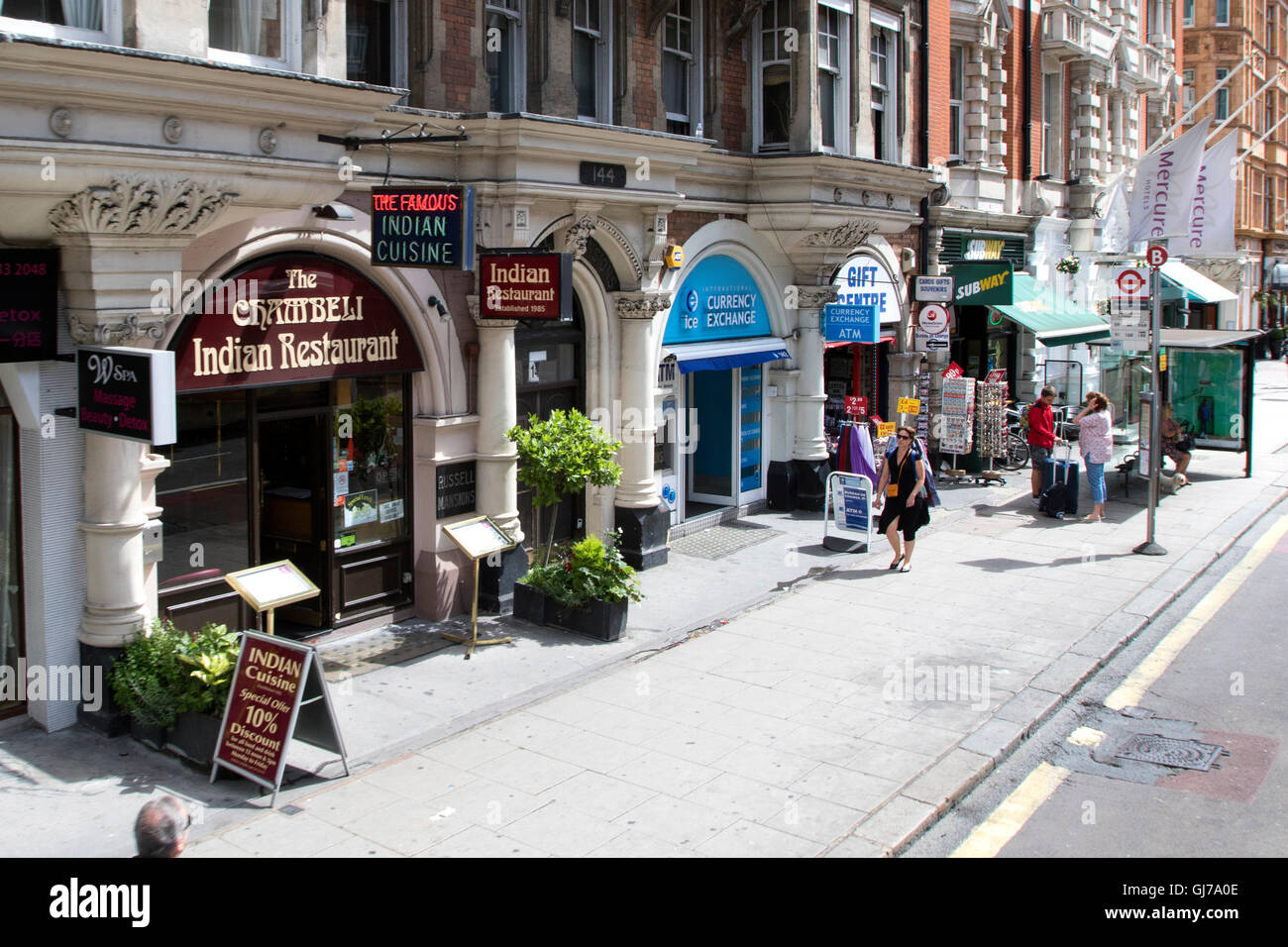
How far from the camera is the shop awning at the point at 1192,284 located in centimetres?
3019

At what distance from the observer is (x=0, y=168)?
25.0 feet

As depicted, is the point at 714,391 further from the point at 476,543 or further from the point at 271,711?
the point at 271,711

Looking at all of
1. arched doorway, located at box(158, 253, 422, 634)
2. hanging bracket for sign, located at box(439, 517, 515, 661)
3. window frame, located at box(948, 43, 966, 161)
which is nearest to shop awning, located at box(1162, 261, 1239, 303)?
window frame, located at box(948, 43, 966, 161)

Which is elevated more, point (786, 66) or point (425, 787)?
point (786, 66)

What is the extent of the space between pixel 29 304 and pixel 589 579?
5.48 meters

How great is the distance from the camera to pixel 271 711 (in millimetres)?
8094

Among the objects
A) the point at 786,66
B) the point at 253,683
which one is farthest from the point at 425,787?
the point at 786,66

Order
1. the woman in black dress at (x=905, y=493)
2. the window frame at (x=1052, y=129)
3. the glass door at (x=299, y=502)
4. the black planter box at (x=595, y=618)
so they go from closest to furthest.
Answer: the glass door at (x=299, y=502), the black planter box at (x=595, y=618), the woman in black dress at (x=905, y=493), the window frame at (x=1052, y=129)

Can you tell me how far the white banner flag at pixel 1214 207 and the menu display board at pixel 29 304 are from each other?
48.6 ft

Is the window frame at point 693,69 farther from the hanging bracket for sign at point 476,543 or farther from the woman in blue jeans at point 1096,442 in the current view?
the woman in blue jeans at point 1096,442

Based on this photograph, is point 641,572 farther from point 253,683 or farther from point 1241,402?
point 1241,402

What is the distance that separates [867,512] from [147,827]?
11.2m

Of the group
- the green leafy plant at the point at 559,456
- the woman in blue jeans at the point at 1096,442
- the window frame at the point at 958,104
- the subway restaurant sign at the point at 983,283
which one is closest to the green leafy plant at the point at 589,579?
the green leafy plant at the point at 559,456

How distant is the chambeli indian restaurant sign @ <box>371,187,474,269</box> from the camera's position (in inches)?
398
